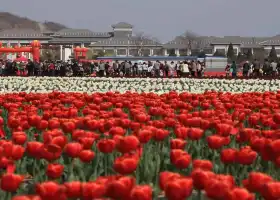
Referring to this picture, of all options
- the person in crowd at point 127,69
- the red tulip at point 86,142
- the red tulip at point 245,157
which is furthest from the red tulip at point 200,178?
the person in crowd at point 127,69

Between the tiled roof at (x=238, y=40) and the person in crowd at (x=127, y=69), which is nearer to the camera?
the person in crowd at (x=127, y=69)

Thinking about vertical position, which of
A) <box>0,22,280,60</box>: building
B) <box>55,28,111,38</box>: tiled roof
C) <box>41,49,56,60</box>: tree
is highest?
<box>55,28,111,38</box>: tiled roof

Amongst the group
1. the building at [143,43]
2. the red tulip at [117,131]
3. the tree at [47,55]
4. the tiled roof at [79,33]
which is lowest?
the red tulip at [117,131]

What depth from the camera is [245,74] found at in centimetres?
3103

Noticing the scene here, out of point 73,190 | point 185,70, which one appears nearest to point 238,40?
point 185,70

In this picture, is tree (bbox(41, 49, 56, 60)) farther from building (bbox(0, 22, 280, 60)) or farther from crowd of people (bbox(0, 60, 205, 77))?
crowd of people (bbox(0, 60, 205, 77))

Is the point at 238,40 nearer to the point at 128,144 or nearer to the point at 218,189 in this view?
the point at 128,144

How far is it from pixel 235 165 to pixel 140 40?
120161 millimetres

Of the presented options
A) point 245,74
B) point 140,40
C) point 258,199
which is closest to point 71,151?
point 258,199

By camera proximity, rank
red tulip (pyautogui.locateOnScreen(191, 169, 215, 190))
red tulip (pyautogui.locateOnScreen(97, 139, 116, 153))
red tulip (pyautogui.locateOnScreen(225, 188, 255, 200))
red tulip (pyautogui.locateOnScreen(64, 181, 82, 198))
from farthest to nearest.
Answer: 1. red tulip (pyautogui.locateOnScreen(97, 139, 116, 153))
2. red tulip (pyautogui.locateOnScreen(191, 169, 215, 190))
3. red tulip (pyautogui.locateOnScreen(64, 181, 82, 198))
4. red tulip (pyautogui.locateOnScreen(225, 188, 255, 200))

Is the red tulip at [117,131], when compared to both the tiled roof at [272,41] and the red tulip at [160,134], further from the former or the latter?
the tiled roof at [272,41]

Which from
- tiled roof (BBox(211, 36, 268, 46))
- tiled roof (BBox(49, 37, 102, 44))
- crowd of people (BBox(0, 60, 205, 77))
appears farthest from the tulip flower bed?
tiled roof (BBox(49, 37, 102, 44))

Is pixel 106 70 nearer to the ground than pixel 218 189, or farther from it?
nearer to the ground

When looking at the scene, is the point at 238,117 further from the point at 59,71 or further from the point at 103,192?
the point at 59,71
